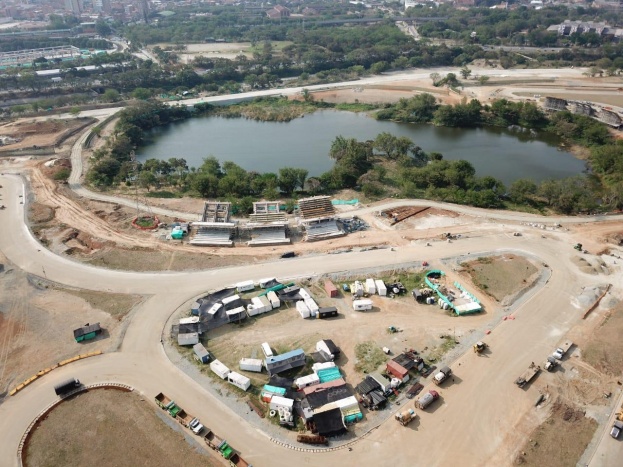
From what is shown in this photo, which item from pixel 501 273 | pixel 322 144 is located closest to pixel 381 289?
pixel 501 273

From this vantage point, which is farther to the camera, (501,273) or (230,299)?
(501,273)

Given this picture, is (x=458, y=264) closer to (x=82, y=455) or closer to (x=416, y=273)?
(x=416, y=273)

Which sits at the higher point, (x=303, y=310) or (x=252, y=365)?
(x=303, y=310)

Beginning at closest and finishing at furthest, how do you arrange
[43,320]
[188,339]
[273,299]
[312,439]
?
[312,439] < [188,339] < [43,320] < [273,299]

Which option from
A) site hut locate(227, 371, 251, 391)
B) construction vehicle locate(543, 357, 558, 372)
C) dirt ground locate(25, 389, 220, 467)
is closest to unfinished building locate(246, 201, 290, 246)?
site hut locate(227, 371, 251, 391)

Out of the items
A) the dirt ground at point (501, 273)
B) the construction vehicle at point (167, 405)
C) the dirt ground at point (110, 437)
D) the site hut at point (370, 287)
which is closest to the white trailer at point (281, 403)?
the dirt ground at point (110, 437)

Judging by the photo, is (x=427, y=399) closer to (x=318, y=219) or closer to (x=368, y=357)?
(x=368, y=357)

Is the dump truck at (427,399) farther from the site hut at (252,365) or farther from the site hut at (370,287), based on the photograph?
the site hut at (370,287)

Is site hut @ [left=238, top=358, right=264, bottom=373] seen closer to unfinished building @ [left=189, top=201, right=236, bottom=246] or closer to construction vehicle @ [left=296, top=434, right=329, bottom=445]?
construction vehicle @ [left=296, top=434, right=329, bottom=445]
